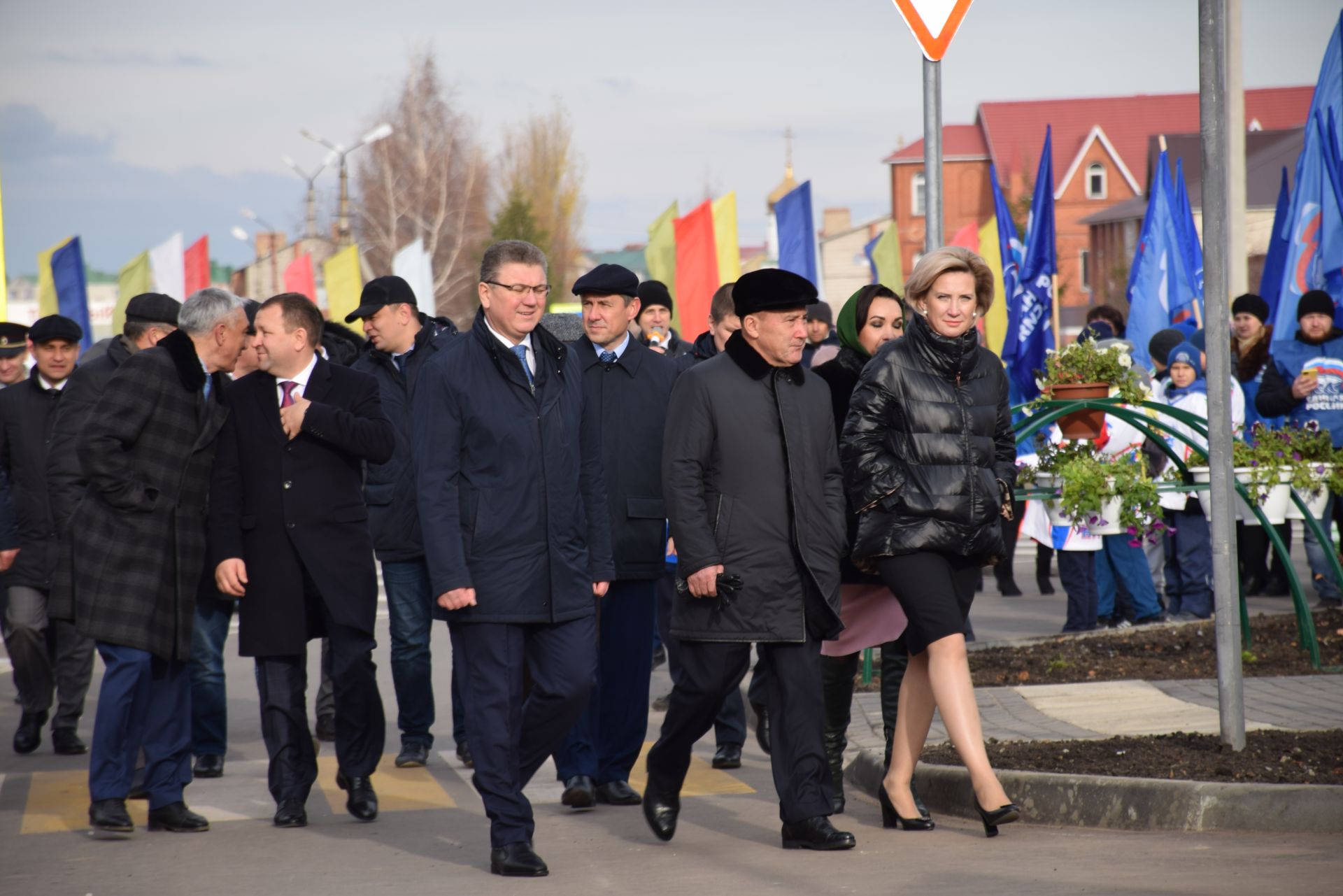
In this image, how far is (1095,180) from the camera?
92.7m

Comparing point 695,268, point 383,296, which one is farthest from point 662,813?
point 695,268

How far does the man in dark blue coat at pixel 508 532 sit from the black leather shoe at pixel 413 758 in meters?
2.02

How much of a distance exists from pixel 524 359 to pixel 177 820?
238 cm

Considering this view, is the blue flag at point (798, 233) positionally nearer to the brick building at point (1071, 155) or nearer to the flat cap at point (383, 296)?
the flat cap at point (383, 296)

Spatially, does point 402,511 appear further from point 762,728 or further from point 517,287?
point 517,287

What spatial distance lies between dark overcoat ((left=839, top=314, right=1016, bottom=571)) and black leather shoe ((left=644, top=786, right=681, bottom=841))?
45.0 inches

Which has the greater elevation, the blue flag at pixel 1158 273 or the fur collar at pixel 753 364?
the blue flag at pixel 1158 273

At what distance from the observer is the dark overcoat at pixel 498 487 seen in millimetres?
5824

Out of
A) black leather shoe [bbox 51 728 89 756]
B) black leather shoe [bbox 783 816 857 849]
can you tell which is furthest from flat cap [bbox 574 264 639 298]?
black leather shoe [bbox 51 728 89 756]

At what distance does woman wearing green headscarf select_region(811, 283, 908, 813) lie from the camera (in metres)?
6.36

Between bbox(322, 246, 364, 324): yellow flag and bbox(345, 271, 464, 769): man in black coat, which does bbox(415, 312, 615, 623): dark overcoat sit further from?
bbox(322, 246, 364, 324): yellow flag

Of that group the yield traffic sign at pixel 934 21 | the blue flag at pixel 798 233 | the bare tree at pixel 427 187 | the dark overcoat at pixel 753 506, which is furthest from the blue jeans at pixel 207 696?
the bare tree at pixel 427 187

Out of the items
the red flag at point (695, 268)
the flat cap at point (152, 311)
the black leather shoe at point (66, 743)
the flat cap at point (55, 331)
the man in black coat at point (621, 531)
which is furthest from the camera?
the red flag at point (695, 268)

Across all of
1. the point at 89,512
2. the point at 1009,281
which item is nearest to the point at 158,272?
the point at 1009,281
